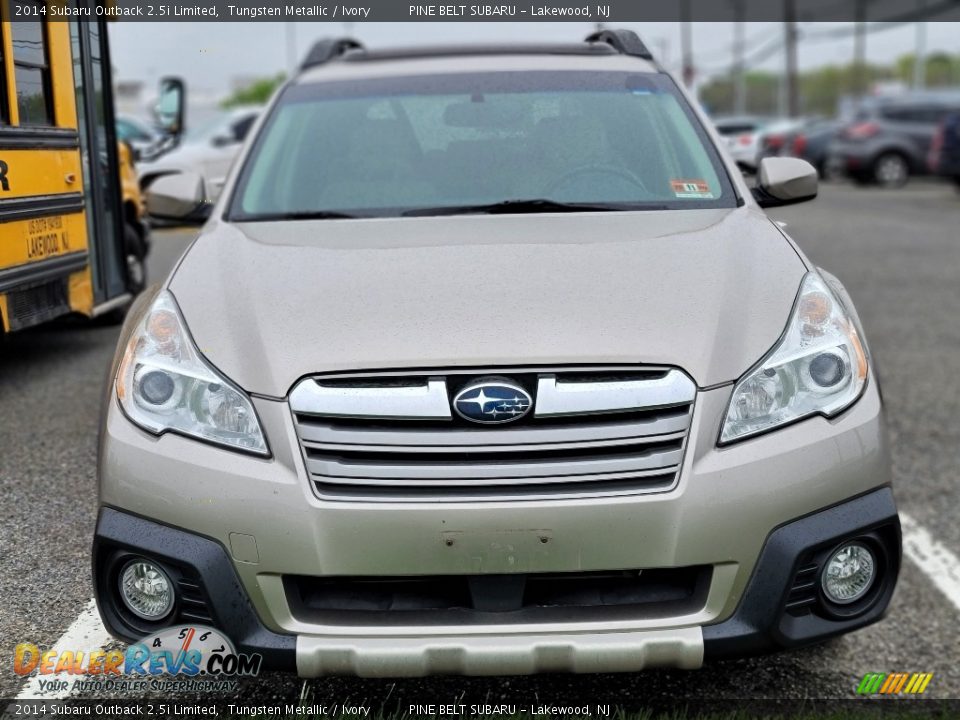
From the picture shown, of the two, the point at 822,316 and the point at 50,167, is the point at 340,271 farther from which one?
the point at 50,167

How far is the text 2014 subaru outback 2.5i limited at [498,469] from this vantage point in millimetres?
2422

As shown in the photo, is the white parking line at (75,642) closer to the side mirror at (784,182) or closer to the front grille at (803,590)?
the front grille at (803,590)

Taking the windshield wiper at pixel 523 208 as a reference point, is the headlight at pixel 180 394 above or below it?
below

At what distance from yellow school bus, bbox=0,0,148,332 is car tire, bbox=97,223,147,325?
0.03 metres

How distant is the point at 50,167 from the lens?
537cm

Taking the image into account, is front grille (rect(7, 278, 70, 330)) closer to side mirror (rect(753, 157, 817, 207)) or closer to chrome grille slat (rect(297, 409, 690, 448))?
chrome grille slat (rect(297, 409, 690, 448))

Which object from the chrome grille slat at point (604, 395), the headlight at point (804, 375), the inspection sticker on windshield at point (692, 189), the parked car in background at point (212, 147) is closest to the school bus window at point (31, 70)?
the inspection sticker on windshield at point (692, 189)

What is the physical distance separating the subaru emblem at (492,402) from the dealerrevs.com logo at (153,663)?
0.70m

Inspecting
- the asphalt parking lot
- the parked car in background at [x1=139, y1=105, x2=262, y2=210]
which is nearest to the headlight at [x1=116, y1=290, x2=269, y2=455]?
the asphalt parking lot

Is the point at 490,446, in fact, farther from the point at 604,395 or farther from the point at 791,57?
the point at 791,57

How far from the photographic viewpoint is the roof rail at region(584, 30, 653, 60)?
179 inches

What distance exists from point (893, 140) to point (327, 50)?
71.6 ft

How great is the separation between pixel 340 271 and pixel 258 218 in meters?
0.72

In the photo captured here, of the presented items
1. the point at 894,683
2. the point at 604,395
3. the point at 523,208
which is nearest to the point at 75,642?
the point at 604,395
